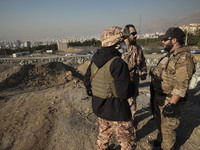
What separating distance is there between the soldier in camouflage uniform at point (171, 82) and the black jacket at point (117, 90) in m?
0.80

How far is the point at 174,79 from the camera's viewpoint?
209cm

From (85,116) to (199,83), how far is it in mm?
6043

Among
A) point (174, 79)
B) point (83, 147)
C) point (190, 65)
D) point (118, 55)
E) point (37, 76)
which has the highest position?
point (118, 55)

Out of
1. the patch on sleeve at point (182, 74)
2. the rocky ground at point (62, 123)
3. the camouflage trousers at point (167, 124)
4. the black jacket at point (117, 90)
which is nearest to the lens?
the black jacket at point (117, 90)

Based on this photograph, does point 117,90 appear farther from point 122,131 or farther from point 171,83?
point 171,83

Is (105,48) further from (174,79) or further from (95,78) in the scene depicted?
(174,79)

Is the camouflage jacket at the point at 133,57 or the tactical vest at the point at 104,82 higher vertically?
the camouflage jacket at the point at 133,57

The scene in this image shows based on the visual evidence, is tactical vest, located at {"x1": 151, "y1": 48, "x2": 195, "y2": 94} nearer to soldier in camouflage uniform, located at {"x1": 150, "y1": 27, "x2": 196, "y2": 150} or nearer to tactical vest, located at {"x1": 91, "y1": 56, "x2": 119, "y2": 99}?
soldier in camouflage uniform, located at {"x1": 150, "y1": 27, "x2": 196, "y2": 150}

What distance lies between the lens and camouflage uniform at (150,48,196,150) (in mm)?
1922

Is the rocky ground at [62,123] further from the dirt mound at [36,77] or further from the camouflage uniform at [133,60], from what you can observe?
the dirt mound at [36,77]

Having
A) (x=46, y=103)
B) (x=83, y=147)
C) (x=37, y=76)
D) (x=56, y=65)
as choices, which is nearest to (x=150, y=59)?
(x=56, y=65)

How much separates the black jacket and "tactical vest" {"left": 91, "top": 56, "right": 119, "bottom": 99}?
52mm

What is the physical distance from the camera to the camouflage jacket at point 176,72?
1910 millimetres

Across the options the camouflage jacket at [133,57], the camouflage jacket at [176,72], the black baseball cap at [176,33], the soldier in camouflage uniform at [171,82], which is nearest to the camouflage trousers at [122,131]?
the soldier in camouflage uniform at [171,82]
